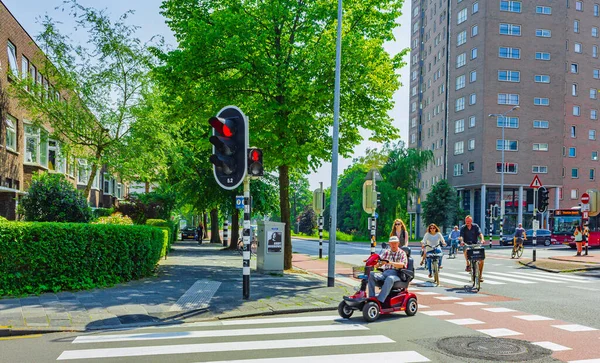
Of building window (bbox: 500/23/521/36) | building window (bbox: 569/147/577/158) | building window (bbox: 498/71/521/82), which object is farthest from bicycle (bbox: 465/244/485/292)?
building window (bbox: 569/147/577/158)

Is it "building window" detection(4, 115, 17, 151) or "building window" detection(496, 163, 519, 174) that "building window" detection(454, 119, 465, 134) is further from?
"building window" detection(4, 115, 17, 151)

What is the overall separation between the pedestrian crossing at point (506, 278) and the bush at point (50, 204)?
413 inches

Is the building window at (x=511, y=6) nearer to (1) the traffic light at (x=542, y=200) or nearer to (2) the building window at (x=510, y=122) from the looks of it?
(2) the building window at (x=510, y=122)

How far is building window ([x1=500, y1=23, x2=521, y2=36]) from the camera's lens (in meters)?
59.9

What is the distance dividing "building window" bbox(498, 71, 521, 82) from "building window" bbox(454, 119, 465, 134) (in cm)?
655

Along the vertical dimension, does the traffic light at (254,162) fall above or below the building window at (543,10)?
below

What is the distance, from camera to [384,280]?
9.86 m

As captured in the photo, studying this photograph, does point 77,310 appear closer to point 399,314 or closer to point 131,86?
point 399,314

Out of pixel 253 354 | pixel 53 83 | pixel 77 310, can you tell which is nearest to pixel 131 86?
pixel 53 83

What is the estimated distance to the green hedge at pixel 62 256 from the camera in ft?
34.1

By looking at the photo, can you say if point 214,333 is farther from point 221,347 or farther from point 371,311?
point 371,311

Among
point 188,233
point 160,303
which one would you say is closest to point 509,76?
point 188,233

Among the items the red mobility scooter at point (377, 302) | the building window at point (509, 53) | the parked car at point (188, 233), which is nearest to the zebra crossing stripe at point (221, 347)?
the red mobility scooter at point (377, 302)

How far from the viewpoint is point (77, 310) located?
9367mm
